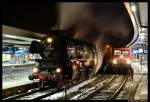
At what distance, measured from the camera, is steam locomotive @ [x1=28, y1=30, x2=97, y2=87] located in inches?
321

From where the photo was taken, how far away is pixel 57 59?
27.9 ft

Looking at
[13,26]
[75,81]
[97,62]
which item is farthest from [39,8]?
→ [97,62]

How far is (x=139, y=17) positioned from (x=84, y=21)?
4.51 feet

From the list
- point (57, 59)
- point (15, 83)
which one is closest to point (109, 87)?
point (57, 59)

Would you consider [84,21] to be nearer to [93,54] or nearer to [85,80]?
[85,80]

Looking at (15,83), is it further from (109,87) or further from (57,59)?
(109,87)

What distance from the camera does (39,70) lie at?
8.34 meters

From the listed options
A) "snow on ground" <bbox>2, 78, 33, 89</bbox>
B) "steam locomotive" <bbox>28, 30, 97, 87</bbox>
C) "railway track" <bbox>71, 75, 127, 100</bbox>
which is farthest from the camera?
"steam locomotive" <bbox>28, 30, 97, 87</bbox>

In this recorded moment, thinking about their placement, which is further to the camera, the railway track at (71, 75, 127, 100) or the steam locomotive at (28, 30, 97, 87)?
the steam locomotive at (28, 30, 97, 87)

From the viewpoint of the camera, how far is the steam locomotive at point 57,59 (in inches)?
321

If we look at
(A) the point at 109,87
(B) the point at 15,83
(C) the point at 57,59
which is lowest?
(A) the point at 109,87

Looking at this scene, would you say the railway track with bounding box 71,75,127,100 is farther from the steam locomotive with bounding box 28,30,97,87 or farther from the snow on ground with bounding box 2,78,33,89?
the snow on ground with bounding box 2,78,33,89

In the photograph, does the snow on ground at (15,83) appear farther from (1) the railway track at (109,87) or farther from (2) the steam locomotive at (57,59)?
(1) the railway track at (109,87)

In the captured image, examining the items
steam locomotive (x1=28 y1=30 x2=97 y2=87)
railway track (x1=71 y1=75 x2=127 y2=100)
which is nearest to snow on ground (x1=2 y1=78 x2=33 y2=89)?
steam locomotive (x1=28 y1=30 x2=97 y2=87)
